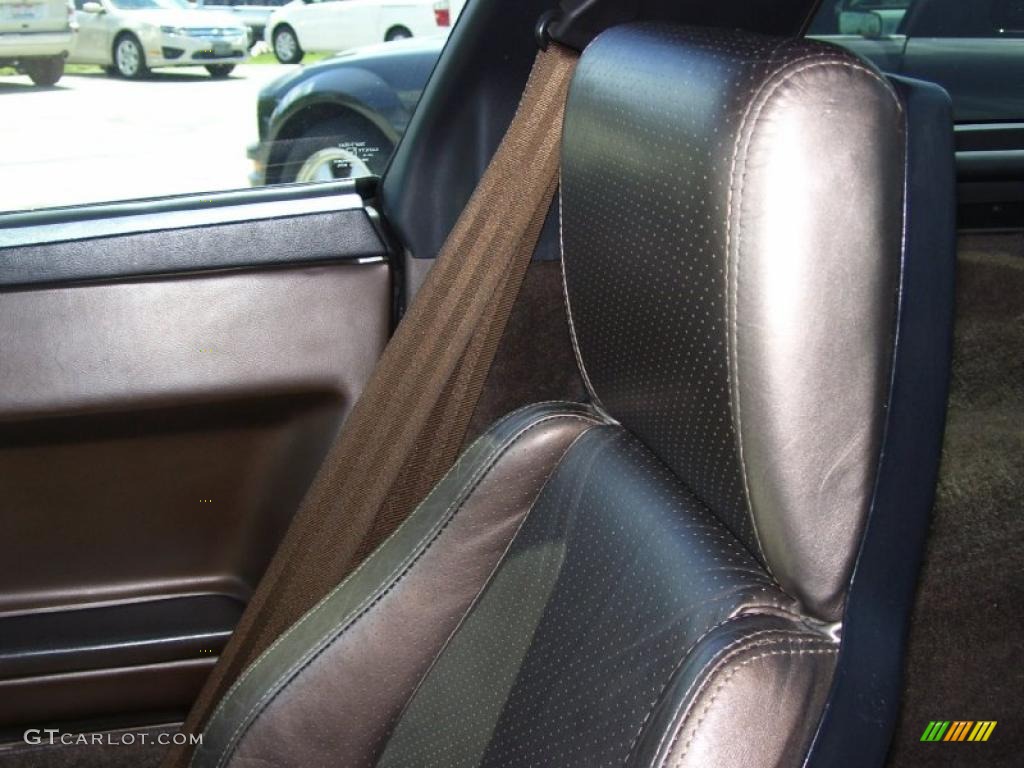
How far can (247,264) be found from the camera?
1653 mm

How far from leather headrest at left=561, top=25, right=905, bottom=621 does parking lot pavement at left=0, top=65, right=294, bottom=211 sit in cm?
111

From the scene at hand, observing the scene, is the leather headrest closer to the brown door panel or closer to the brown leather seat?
the brown leather seat

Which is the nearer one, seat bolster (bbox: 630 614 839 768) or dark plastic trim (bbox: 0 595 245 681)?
seat bolster (bbox: 630 614 839 768)

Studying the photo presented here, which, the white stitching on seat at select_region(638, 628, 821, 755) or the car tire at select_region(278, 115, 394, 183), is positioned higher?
the white stitching on seat at select_region(638, 628, 821, 755)

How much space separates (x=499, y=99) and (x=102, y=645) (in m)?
0.92

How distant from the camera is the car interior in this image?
0.72 metres

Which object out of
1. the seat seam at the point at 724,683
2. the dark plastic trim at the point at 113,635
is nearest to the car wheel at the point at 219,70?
the dark plastic trim at the point at 113,635

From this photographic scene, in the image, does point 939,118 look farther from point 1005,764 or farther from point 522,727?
point 1005,764

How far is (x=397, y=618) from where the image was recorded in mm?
1118

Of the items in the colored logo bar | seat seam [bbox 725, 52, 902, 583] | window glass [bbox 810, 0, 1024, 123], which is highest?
seat seam [bbox 725, 52, 902, 583]

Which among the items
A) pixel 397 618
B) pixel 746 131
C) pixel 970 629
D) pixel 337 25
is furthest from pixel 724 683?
pixel 337 25

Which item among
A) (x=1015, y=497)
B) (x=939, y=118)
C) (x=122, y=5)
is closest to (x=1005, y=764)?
(x=1015, y=497)

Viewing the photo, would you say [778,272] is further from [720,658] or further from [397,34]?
[397,34]

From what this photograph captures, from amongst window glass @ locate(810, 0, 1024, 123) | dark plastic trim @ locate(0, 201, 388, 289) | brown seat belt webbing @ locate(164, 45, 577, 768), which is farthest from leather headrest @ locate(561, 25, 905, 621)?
window glass @ locate(810, 0, 1024, 123)
